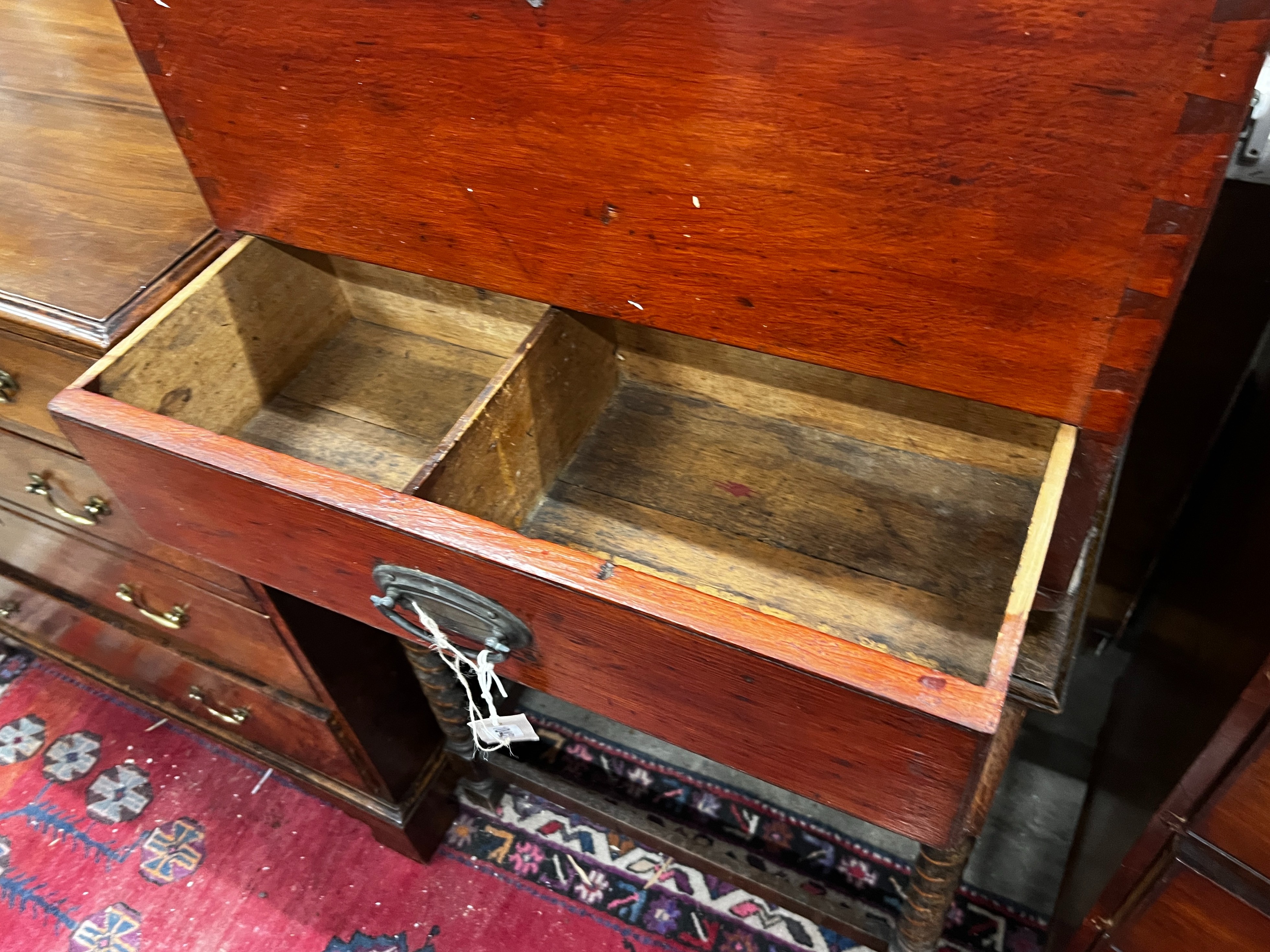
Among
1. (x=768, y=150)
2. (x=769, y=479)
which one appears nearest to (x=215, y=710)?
(x=769, y=479)

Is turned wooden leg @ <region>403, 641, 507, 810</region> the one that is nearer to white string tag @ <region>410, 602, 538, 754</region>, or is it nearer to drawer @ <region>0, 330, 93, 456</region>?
white string tag @ <region>410, 602, 538, 754</region>

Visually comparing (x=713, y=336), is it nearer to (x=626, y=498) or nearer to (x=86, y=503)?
(x=626, y=498)

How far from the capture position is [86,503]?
1043 mm

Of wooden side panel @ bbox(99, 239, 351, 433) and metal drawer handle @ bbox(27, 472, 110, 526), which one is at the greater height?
wooden side panel @ bbox(99, 239, 351, 433)

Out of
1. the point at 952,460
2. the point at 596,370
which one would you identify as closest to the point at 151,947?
the point at 596,370

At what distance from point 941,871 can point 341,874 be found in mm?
910

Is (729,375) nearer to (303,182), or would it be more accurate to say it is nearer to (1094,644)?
(303,182)

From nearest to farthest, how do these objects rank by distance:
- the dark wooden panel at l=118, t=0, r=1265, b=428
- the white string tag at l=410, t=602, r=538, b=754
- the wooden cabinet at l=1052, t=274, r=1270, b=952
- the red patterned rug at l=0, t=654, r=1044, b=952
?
1. the dark wooden panel at l=118, t=0, r=1265, b=428
2. the wooden cabinet at l=1052, t=274, r=1270, b=952
3. the white string tag at l=410, t=602, r=538, b=754
4. the red patterned rug at l=0, t=654, r=1044, b=952

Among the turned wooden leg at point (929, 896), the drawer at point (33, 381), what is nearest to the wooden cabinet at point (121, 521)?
the drawer at point (33, 381)

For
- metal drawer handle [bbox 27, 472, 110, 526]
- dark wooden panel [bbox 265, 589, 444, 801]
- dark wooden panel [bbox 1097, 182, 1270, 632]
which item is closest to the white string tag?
dark wooden panel [bbox 265, 589, 444, 801]

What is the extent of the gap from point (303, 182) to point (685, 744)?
0.60 metres

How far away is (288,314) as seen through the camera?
3.18ft

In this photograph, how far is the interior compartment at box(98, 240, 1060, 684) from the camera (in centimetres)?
78

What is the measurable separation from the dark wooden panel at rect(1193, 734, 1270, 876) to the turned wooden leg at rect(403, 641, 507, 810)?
30.0 inches
